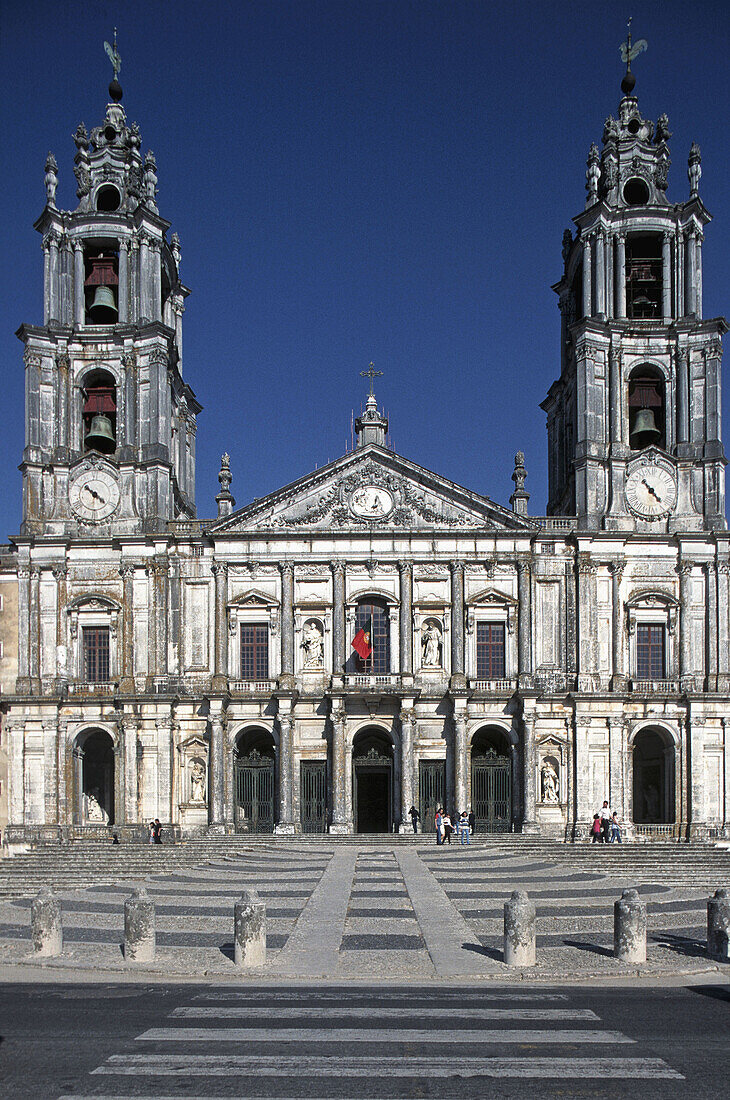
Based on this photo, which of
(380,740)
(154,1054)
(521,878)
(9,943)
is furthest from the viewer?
(380,740)

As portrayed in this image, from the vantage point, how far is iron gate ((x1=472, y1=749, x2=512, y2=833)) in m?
41.9

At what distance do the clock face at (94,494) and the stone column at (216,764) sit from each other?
361 inches

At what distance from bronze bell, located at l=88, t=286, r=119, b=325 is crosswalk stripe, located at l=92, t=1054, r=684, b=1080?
38.5 meters

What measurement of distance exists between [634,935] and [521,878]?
1287 centimetres

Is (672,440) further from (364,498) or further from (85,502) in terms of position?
(85,502)

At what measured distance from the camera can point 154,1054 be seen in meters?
11.2

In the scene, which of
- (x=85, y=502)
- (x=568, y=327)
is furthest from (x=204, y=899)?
(x=568, y=327)

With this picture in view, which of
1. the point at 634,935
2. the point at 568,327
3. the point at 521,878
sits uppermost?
the point at 568,327

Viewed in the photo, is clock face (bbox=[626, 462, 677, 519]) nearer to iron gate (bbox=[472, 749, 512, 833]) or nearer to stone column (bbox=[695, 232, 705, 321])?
stone column (bbox=[695, 232, 705, 321])

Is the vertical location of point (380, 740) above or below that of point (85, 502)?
below

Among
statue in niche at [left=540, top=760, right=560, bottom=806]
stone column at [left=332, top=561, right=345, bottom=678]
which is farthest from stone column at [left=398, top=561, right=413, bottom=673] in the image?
statue in niche at [left=540, top=760, right=560, bottom=806]

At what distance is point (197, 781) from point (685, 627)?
19406mm

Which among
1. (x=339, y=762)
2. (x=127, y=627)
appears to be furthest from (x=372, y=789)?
(x=127, y=627)

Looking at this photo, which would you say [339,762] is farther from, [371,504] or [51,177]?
[51,177]
